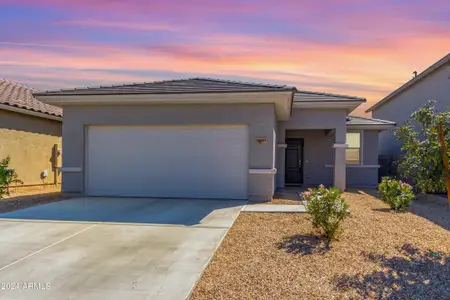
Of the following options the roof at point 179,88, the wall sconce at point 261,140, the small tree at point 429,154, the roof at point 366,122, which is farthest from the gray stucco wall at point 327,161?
the small tree at point 429,154

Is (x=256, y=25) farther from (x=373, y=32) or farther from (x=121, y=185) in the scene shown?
(x=121, y=185)

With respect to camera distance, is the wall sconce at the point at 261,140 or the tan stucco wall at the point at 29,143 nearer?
the wall sconce at the point at 261,140

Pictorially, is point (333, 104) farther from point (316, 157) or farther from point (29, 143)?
point (29, 143)

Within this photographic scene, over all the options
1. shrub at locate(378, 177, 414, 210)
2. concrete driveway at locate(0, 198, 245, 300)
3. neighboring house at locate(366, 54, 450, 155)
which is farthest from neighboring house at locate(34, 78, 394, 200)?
neighboring house at locate(366, 54, 450, 155)

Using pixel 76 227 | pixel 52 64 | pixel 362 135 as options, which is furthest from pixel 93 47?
pixel 362 135

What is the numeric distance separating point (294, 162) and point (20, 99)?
12.6 metres

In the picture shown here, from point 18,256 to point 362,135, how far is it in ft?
48.3

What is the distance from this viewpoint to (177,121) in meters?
11.3

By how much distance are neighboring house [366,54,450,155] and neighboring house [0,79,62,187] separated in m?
15.8

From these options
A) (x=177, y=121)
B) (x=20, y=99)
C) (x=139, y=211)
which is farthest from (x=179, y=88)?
(x=20, y=99)

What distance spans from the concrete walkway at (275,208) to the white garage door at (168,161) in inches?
51.6

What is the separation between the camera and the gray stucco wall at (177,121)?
1083 centimetres

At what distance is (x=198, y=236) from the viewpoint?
656cm

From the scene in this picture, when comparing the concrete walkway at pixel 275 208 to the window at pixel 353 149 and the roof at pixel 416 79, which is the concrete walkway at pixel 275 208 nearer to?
the window at pixel 353 149
